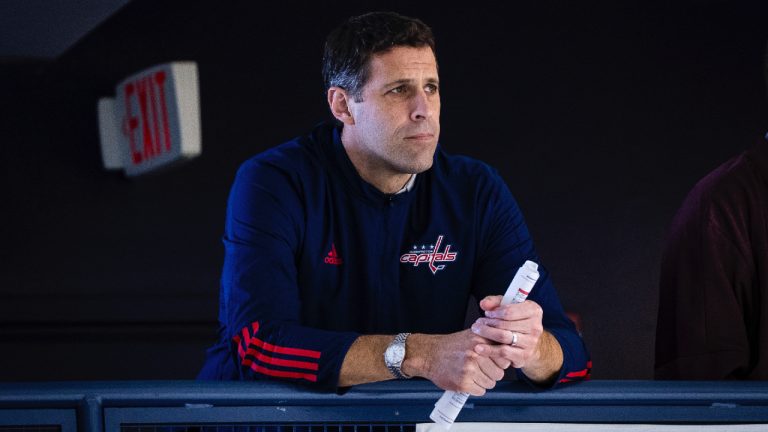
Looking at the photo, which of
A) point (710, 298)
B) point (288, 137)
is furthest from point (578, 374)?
point (288, 137)

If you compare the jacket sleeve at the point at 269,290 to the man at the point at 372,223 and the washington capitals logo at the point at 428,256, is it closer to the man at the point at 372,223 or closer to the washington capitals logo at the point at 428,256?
the man at the point at 372,223

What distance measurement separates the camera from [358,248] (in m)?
2.00

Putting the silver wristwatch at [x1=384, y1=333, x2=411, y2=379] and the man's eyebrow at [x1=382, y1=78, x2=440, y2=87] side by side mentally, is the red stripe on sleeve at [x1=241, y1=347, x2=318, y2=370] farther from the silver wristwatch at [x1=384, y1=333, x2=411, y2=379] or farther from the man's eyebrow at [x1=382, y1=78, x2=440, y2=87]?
the man's eyebrow at [x1=382, y1=78, x2=440, y2=87]

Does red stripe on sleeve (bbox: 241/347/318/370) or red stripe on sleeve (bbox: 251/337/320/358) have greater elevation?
red stripe on sleeve (bbox: 251/337/320/358)

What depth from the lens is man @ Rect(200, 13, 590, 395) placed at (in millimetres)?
1898

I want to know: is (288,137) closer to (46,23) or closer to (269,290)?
(46,23)

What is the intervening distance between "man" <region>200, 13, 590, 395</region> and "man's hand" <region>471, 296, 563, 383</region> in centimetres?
21

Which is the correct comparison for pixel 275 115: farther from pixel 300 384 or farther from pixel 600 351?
pixel 300 384

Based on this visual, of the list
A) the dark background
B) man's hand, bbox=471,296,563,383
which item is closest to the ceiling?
the dark background

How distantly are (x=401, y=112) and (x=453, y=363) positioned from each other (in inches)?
25.6

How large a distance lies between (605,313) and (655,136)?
792 millimetres

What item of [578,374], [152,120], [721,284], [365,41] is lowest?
[578,374]

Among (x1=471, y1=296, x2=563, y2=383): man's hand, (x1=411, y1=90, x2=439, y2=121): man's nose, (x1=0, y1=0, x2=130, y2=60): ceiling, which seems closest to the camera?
(x1=471, y1=296, x2=563, y2=383): man's hand

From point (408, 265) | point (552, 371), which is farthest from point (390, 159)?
point (552, 371)
